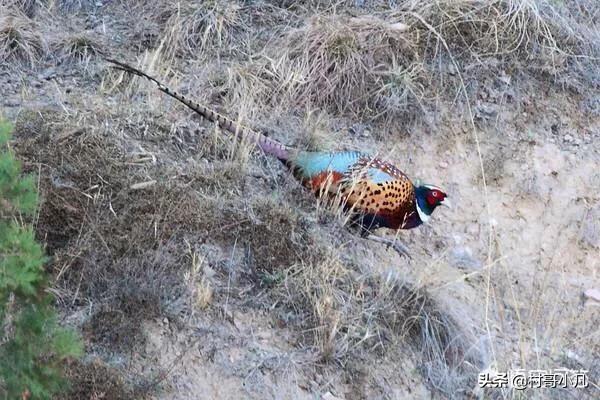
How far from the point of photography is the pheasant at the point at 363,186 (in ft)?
14.7

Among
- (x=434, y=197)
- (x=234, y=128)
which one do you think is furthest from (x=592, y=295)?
(x=234, y=128)

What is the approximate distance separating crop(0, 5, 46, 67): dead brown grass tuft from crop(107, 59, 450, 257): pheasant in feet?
2.84

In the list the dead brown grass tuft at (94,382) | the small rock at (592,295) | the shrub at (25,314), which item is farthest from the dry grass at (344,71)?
the shrub at (25,314)

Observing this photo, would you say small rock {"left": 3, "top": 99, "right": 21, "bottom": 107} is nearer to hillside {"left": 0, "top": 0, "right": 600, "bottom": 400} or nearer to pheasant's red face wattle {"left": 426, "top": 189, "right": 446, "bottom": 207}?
hillside {"left": 0, "top": 0, "right": 600, "bottom": 400}

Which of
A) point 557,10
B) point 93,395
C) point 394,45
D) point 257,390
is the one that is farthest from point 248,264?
point 557,10

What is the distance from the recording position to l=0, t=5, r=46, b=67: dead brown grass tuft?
5246 mm

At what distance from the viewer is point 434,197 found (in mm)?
4656

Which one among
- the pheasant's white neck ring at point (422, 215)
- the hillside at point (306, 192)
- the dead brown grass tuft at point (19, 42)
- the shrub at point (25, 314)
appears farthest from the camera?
the dead brown grass tuft at point (19, 42)

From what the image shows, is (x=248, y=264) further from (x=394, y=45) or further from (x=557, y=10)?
(x=557, y=10)

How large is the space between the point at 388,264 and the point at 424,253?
439 millimetres

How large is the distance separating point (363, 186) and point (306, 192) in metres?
0.32

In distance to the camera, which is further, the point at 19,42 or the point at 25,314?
the point at 19,42

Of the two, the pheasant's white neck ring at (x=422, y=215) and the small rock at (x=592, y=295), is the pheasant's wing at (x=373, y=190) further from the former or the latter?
the small rock at (x=592, y=295)

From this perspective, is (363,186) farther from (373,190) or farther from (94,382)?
(94,382)
